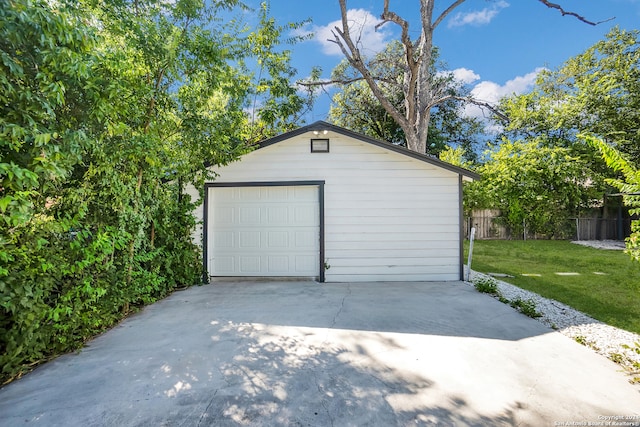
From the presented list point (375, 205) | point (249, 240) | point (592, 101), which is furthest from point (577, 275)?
point (592, 101)

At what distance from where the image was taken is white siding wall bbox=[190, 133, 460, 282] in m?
5.87

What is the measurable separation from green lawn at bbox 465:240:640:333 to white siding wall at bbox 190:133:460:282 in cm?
178

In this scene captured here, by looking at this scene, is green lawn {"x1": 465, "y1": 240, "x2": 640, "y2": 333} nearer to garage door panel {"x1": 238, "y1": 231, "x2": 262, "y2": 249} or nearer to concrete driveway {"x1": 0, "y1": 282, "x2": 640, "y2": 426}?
concrete driveway {"x1": 0, "y1": 282, "x2": 640, "y2": 426}

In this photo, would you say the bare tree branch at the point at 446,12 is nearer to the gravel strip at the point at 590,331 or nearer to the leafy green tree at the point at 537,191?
the leafy green tree at the point at 537,191

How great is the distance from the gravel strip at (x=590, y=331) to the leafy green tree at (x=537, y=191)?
380 inches

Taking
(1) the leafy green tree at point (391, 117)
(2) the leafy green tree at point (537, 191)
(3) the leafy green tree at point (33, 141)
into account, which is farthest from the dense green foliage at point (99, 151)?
(1) the leafy green tree at point (391, 117)

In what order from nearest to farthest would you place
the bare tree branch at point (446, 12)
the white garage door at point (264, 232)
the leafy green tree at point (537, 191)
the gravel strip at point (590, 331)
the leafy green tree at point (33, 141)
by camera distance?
the leafy green tree at point (33, 141) < the gravel strip at point (590, 331) < the white garage door at point (264, 232) < the bare tree branch at point (446, 12) < the leafy green tree at point (537, 191)

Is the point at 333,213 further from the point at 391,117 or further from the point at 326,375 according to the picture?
the point at 391,117

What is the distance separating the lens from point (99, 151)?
9.65ft

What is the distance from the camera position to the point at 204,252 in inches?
232

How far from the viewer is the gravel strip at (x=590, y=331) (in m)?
Answer: 2.76

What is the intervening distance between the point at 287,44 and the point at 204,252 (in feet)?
19.5

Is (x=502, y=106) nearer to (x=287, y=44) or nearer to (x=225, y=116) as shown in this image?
(x=287, y=44)

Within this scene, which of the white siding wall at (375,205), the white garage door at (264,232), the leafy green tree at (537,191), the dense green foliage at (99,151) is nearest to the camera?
the dense green foliage at (99,151)
